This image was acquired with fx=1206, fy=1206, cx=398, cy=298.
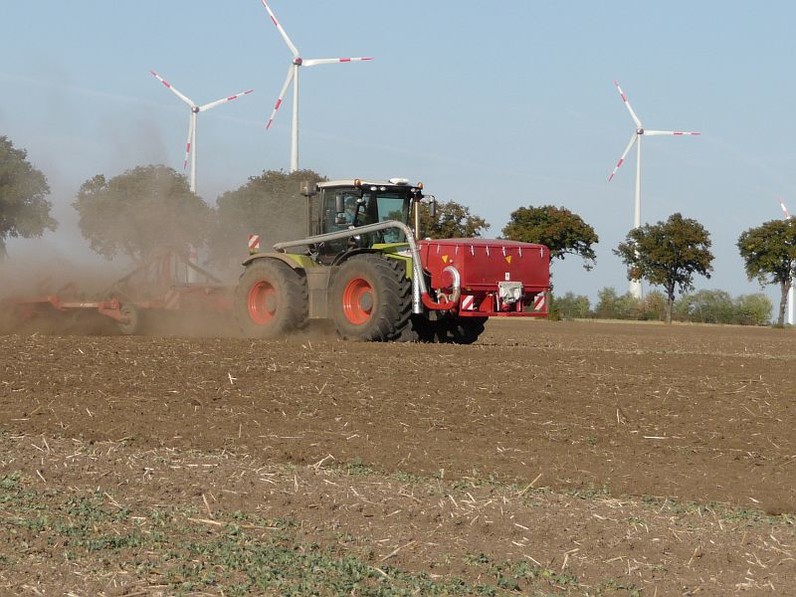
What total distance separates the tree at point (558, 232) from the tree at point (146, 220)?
1301 inches

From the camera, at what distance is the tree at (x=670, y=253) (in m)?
59.6

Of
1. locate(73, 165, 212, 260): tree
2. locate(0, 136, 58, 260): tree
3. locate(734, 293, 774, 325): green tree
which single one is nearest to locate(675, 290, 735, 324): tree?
locate(734, 293, 774, 325): green tree

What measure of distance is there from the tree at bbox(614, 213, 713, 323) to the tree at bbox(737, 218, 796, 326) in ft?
7.00

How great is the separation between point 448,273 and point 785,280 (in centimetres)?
4509

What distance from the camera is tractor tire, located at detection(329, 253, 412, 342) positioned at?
18.0 meters

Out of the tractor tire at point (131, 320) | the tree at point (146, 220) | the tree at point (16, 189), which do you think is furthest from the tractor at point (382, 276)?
the tree at point (16, 189)

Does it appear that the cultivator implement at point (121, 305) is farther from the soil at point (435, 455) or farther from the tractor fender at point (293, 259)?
the soil at point (435, 455)

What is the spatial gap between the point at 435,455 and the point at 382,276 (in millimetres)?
8496

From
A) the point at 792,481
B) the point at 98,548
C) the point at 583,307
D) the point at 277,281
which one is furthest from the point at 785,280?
the point at 98,548

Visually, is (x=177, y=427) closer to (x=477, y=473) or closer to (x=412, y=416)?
(x=412, y=416)

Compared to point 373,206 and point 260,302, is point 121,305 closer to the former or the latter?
point 260,302

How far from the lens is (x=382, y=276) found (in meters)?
18.0

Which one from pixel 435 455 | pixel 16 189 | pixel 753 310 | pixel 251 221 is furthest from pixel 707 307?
pixel 435 455

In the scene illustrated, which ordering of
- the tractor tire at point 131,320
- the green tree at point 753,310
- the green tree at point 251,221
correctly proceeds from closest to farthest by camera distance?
the tractor tire at point 131,320 → the green tree at point 251,221 → the green tree at point 753,310
